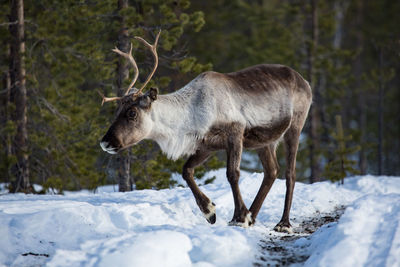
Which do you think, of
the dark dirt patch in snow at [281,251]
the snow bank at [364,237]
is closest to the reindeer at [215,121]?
the dark dirt patch in snow at [281,251]

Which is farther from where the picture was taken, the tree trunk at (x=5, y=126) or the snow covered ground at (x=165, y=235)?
the tree trunk at (x=5, y=126)

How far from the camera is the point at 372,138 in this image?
2336cm

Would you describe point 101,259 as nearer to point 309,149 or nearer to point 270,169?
point 270,169

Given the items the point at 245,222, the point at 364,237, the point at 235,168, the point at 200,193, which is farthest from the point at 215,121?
the point at 364,237

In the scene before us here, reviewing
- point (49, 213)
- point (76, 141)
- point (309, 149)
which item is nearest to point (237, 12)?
point (309, 149)

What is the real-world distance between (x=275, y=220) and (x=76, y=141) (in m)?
5.17

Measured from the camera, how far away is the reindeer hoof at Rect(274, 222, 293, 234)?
5.57m

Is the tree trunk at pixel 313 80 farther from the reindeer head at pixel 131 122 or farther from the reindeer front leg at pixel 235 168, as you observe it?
the reindeer head at pixel 131 122

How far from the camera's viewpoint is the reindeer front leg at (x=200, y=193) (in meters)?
5.56

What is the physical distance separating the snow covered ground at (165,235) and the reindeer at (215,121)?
61 centimetres

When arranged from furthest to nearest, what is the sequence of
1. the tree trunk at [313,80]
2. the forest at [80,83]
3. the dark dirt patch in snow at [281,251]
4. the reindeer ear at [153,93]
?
the tree trunk at [313,80] < the forest at [80,83] < the reindeer ear at [153,93] < the dark dirt patch in snow at [281,251]

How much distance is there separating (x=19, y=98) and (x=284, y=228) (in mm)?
6065

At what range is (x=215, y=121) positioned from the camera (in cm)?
548

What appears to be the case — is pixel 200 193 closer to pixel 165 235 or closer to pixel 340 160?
pixel 165 235
